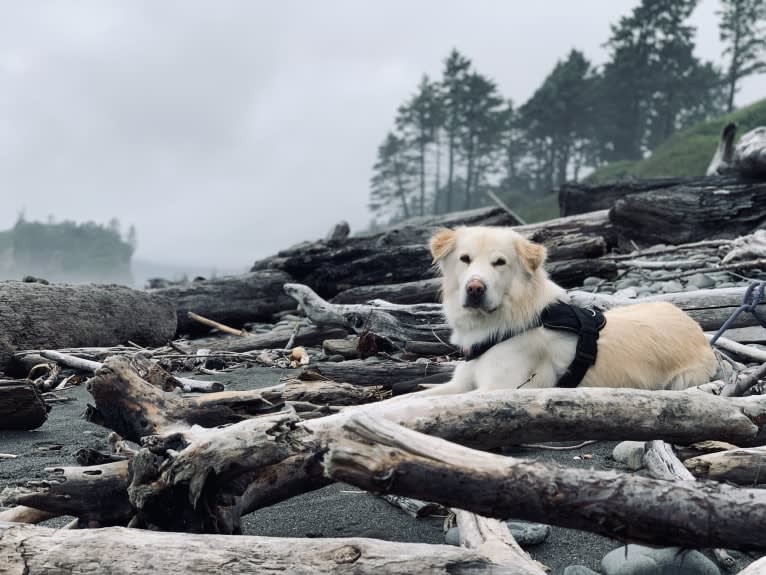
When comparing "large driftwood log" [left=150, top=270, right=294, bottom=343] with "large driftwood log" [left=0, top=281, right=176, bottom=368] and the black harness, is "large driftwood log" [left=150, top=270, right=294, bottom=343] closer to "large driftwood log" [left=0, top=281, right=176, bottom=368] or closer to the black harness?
"large driftwood log" [left=0, top=281, right=176, bottom=368]

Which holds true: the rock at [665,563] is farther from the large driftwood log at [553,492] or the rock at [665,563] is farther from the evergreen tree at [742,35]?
the evergreen tree at [742,35]

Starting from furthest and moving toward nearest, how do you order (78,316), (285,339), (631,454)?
(285,339)
(78,316)
(631,454)

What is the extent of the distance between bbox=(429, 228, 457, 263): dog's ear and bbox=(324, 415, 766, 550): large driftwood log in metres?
3.24

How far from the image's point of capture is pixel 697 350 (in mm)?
5004

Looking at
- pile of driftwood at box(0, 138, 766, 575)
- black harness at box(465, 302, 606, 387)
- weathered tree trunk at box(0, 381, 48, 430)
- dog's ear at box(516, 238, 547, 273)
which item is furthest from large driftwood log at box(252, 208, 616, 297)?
weathered tree trunk at box(0, 381, 48, 430)

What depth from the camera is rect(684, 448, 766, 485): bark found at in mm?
3061

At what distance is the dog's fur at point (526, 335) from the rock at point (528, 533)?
5.34 ft

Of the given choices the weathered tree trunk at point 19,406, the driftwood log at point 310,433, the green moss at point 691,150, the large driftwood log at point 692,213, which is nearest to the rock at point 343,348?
the weathered tree trunk at point 19,406

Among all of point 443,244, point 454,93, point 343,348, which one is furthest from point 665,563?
point 454,93

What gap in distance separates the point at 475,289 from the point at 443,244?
0.67m

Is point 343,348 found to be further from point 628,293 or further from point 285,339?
point 628,293

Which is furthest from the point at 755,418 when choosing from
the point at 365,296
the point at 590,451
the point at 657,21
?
the point at 657,21

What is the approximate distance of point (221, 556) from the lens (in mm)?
1993

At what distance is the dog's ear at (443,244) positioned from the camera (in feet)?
16.8
